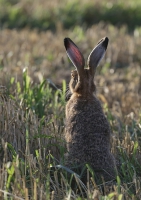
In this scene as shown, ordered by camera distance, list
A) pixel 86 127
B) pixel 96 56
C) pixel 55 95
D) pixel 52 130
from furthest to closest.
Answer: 1. pixel 55 95
2. pixel 52 130
3. pixel 96 56
4. pixel 86 127

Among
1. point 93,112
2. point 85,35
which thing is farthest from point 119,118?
point 85,35

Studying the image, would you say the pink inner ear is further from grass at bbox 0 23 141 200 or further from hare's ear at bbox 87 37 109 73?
grass at bbox 0 23 141 200

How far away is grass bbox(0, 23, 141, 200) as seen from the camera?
12.4ft

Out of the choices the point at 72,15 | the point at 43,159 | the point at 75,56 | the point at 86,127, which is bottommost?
the point at 43,159

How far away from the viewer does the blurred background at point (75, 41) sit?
28.0 feet

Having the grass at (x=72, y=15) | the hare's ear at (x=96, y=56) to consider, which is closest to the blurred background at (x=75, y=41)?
the grass at (x=72, y=15)

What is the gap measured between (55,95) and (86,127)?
6.78ft

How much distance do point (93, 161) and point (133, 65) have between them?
6473 millimetres

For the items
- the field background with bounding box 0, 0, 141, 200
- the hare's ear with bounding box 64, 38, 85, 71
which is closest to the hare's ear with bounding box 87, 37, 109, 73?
the hare's ear with bounding box 64, 38, 85, 71

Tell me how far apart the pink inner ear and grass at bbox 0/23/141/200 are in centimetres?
68

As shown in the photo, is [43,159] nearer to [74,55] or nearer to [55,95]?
[74,55]

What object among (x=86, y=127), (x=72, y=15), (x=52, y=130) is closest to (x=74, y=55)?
(x=86, y=127)

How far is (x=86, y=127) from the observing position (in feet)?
14.1

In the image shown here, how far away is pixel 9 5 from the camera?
1752 cm
